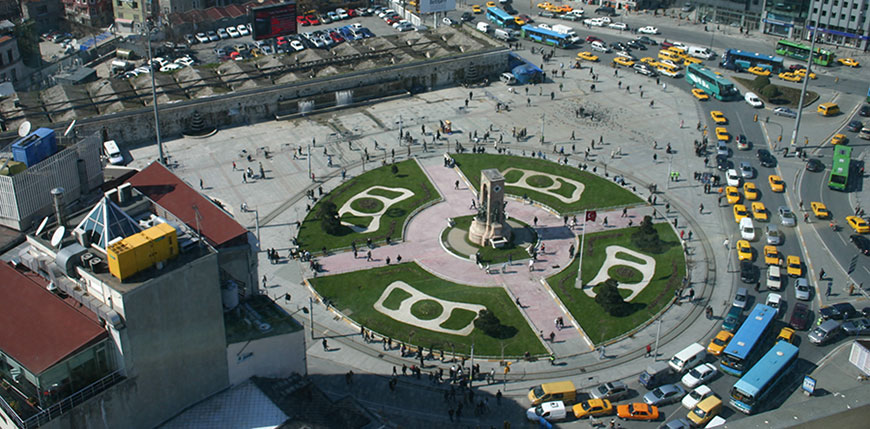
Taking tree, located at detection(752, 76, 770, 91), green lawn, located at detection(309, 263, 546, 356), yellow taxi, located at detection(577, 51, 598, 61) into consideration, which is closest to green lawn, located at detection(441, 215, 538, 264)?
green lawn, located at detection(309, 263, 546, 356)

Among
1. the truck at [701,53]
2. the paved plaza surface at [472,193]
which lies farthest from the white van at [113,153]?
the truck at [701,53]

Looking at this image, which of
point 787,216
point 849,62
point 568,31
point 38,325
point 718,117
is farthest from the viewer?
point 568,31

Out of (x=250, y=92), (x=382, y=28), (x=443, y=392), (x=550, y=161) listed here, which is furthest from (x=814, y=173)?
(x=382, y=28)

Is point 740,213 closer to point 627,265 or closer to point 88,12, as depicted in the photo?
point 627,265

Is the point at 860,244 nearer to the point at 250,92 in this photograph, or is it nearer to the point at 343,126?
the point at 343,126

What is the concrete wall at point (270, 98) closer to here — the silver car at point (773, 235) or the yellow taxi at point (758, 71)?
the yellow taxi at point (758, 71)

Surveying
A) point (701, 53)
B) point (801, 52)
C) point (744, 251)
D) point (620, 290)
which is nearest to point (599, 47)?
point (701, 53)

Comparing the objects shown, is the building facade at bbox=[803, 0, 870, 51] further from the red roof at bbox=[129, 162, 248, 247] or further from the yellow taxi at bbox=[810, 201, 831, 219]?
the red roof at bbox=[129, 162, 248, 247]
